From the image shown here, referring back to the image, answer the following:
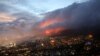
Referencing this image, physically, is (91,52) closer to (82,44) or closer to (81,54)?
(81,54)

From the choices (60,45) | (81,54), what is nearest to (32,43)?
(60,45)

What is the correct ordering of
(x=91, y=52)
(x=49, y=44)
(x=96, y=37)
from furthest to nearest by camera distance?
(x=49, y=44) < (x=91, y=52) < (x=96, y=37)

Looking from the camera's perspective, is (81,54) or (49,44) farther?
(49,44)

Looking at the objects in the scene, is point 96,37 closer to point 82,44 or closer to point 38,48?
point 82,44

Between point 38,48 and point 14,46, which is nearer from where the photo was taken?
point 38,48

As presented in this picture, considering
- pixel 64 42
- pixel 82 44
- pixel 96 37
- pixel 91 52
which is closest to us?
pixel 96 37

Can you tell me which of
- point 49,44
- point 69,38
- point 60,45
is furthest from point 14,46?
point 69,38

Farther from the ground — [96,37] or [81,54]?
[96,37]

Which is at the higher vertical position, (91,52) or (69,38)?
(69,38)

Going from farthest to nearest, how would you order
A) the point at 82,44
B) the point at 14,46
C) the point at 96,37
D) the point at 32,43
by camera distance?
the point at 14,46 < the point at 32,43 < the point at 82,44 < the point at 96,37
